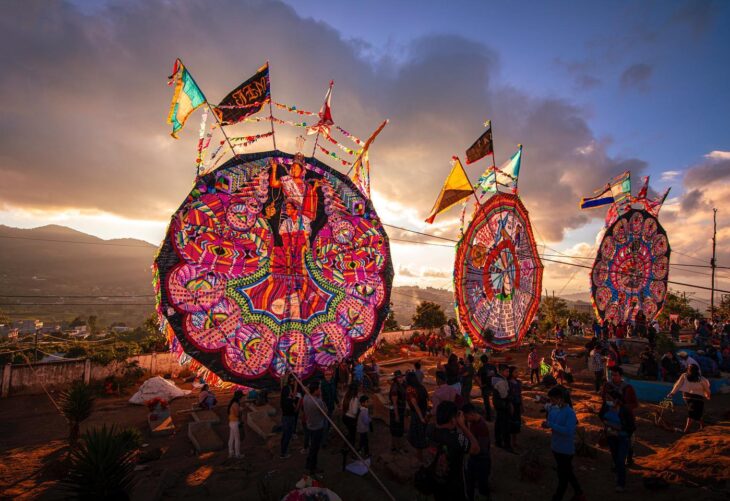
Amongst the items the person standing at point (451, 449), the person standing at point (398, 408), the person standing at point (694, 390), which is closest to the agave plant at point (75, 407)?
the person standing at point (398, 408)

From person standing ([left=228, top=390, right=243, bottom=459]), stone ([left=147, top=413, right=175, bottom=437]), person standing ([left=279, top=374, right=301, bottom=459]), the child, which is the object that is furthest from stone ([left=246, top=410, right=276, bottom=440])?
the child

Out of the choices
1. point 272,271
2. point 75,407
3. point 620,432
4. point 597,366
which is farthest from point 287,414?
point 597,366

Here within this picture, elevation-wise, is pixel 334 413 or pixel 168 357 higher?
pixel 334 413

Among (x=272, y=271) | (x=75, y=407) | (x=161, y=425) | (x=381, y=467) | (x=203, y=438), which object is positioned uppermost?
(x=272, y=271)

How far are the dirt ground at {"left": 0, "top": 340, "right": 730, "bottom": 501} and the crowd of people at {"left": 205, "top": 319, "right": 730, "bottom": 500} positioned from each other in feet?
1.34

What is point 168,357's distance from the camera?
78.5 ft

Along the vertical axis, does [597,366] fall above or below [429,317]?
above

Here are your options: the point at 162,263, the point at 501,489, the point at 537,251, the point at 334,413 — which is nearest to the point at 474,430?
the point at 501,489

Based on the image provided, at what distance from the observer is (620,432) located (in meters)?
7.19

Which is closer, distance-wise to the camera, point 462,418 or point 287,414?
point 462,418

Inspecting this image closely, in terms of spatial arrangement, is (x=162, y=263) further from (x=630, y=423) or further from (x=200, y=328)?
(x=630, y=423)

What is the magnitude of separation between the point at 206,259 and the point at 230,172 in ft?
10.6

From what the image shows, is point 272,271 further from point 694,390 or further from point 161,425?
point 694,390

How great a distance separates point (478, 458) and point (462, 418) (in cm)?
161
